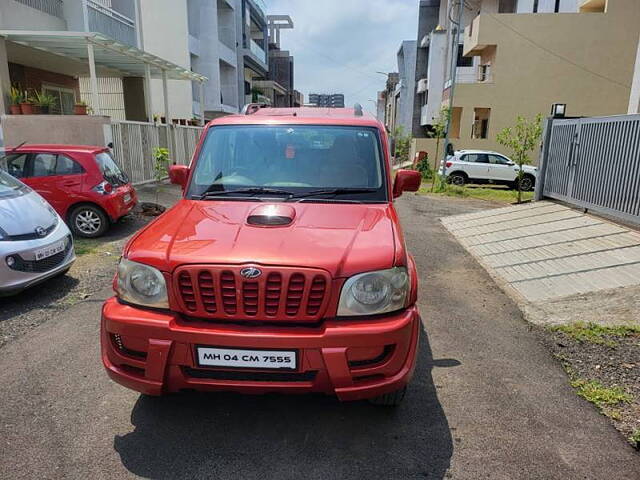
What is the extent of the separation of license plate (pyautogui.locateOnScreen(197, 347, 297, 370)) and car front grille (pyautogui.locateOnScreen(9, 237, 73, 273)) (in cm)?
340

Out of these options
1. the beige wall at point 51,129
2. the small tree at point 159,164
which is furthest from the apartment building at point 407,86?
the beige wall at point 51,129

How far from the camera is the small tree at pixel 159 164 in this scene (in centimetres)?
1284

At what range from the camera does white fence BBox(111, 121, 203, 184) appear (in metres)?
13.0

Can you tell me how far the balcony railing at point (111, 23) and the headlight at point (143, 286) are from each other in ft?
46.3

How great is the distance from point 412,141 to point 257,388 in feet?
93.9

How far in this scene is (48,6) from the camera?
13250mm

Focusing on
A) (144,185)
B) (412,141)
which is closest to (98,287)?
(144,185)

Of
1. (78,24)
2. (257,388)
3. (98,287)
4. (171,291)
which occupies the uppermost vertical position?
(78,24)

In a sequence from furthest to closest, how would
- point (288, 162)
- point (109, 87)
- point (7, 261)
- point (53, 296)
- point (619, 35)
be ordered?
1. point (619, 35)
2. point (109, 87)
3. point (53, 296)
4. point (7, 261)
5. point (288, 162)

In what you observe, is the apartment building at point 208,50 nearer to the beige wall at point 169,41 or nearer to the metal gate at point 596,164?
the beige wall at point 169,41

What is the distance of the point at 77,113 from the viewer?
1188 centimetres

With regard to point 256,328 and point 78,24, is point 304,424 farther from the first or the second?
point 78,24

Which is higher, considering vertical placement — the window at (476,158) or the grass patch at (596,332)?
the window at (476,158)

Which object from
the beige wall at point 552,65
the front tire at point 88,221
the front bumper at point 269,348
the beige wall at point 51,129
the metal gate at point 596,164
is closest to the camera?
the front bumper at point 269,348
